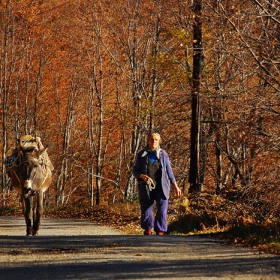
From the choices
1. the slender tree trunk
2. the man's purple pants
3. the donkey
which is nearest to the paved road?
the man's purple pants

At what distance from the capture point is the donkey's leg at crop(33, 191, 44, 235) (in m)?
16.1

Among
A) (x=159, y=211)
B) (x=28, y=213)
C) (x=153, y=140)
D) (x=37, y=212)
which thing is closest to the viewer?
(x=153, y=140)

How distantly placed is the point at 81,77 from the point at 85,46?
3974 millimetres

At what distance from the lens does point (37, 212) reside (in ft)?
53.0

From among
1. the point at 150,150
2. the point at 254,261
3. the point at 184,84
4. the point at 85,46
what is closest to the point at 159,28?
the point at 184,84

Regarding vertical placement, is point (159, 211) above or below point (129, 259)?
above

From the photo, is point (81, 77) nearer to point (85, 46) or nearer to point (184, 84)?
point (85, 46)

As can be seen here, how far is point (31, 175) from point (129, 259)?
7907 mm

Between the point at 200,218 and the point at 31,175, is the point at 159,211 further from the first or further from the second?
the point at 31,175

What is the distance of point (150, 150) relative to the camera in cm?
1331

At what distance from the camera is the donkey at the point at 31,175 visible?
16.0 metres

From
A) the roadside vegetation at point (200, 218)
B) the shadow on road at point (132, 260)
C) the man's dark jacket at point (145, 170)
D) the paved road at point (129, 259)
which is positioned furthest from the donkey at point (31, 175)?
the shadow on road at point (132, 260)

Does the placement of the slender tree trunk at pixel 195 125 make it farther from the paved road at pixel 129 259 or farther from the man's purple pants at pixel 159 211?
the paved road at pixel 129 259

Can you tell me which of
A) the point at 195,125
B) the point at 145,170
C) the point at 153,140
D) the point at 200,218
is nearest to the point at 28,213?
the point at 200,218
